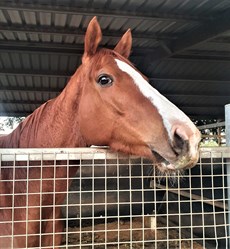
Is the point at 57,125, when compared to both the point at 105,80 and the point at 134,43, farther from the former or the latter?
the point at 134,43

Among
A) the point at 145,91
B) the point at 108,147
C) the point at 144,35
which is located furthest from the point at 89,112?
the point at 144,35

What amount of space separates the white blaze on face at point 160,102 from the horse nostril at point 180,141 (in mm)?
27

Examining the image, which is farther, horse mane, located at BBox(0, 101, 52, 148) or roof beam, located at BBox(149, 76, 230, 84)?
roof beam, located at BBox(149, 76, 230, 84)

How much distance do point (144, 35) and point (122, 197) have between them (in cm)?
282

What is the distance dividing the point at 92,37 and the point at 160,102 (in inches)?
22.8

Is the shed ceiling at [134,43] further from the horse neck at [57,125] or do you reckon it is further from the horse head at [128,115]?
the horse head at [128,115]

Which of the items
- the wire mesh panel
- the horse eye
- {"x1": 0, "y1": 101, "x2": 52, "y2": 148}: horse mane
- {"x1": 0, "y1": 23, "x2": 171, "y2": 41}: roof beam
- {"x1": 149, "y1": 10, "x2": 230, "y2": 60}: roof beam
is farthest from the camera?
{"x1": 0, "y1": 23, "x2": 171, "y2": 41}: roof beam

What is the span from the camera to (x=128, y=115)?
1.65m

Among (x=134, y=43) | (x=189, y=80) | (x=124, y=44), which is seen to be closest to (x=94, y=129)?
(x=124, y=44)

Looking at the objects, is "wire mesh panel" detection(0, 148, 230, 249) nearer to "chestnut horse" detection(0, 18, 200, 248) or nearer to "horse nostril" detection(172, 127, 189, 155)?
"chestnut horse" detection(0, 18, 200, 248)

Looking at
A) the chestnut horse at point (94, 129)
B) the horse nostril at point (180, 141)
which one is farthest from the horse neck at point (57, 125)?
the horse nostril at point (180, 141)

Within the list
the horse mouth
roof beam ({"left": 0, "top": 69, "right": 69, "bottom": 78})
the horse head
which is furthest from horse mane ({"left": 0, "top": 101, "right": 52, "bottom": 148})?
roof beam ({"left": 0, "top": 69, "right": 69, "bottom": 78})

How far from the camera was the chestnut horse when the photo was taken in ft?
4.85

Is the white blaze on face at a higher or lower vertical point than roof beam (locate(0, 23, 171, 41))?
lower
